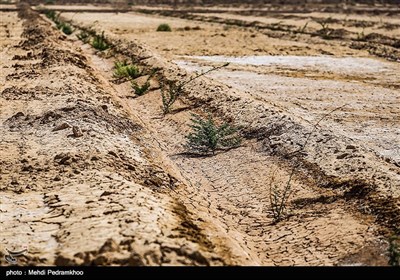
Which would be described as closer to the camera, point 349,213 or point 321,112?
point 349,213

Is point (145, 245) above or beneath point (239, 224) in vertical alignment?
above

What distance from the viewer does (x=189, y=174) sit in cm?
839

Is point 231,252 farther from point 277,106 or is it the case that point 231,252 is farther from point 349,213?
point 277,106

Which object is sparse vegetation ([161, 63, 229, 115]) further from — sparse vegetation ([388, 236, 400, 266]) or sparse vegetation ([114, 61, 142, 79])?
sparse vegetation ([388, 236, 400, 266])

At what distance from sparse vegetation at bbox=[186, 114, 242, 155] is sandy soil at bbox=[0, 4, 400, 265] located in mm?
255

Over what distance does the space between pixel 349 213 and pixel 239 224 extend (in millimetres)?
1255

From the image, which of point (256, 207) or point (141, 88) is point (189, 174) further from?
point (141, 88)

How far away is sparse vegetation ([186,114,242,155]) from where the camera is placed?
30.7 feet

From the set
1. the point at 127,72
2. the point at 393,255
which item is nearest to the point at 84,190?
the point at 393,255

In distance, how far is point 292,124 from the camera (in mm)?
9516

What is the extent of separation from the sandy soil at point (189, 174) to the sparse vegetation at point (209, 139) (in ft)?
0.84

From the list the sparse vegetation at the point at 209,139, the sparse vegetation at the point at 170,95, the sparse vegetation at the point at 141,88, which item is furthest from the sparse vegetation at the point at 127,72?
the sparse vegetation at the point at 209,139

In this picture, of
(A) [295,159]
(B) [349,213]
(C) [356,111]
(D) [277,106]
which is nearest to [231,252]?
(B) [349,213]

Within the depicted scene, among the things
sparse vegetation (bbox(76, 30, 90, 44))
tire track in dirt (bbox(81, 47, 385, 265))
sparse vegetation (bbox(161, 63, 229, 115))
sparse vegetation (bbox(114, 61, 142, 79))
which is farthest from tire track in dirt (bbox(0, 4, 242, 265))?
sparse vegetation (bbox(76, 30, 90, 44))
